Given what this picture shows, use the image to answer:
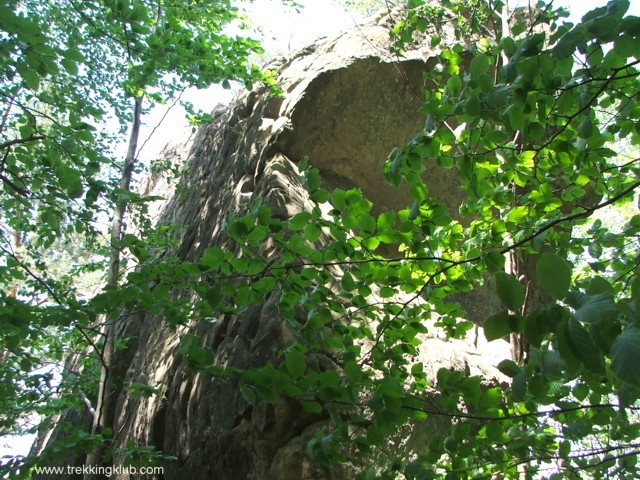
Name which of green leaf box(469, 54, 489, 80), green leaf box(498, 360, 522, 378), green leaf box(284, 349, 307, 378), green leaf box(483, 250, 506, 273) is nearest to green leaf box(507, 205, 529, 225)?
green leaf box(483, 250, 506, 273)

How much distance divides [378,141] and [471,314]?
127 inches

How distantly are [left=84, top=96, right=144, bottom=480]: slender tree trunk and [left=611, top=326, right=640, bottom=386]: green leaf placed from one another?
4868 millimetres

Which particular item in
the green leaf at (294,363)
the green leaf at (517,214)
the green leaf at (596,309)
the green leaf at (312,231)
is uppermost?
the green leaf at (517,214)

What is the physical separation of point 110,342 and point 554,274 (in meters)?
6.47

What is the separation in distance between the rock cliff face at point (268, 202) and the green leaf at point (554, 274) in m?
2.83

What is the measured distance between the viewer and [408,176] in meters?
2.57

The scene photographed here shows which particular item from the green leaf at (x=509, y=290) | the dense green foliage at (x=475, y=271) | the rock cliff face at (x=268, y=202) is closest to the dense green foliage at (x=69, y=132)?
the dense green foliage at (x=475, y=271)

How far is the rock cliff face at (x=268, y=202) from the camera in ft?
13.4

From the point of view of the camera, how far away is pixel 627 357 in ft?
3.20

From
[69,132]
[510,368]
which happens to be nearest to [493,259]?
[510,368]

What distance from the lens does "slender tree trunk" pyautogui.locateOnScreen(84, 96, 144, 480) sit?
575 centimetres

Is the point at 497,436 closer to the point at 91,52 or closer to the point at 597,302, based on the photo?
the point at 597,302

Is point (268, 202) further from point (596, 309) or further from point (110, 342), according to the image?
point (596, 309)

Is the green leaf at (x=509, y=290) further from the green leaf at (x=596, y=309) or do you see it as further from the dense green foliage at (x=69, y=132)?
the dense green foliage at (x=69, y=132)
